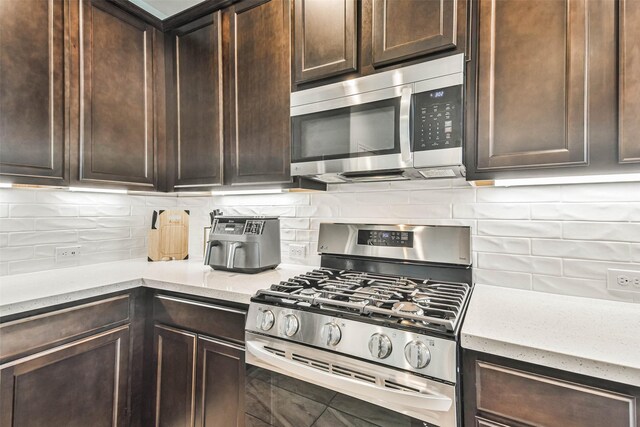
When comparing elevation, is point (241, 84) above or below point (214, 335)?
above

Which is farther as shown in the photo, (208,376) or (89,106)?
(89,106)

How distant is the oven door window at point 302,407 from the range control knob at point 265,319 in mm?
174

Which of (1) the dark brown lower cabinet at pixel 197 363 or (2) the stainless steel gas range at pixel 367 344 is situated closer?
(2) the stainless steel gas range at pixel 367 344

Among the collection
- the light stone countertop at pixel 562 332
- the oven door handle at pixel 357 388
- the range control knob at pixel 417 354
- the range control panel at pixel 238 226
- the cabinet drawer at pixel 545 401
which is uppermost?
the range control panel at pixel 238 226

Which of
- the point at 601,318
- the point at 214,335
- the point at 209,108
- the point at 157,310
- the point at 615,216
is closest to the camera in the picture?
the point at 601,318

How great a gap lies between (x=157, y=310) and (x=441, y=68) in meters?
1.72

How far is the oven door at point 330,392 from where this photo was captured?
3.05ft

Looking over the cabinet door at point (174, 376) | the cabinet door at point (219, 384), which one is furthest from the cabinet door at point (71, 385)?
the cabinet door at point (219, 384)

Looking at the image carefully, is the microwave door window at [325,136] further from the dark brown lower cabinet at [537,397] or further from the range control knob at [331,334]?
the dark brown lower cabinet at [537,397]

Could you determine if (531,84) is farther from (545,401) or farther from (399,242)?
(545,401)

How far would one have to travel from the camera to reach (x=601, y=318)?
107 centimetres

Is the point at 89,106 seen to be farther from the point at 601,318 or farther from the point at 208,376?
the point at 601,318

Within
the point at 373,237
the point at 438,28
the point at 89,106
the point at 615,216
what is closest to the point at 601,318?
the point at 615,216

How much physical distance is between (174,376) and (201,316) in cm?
36
